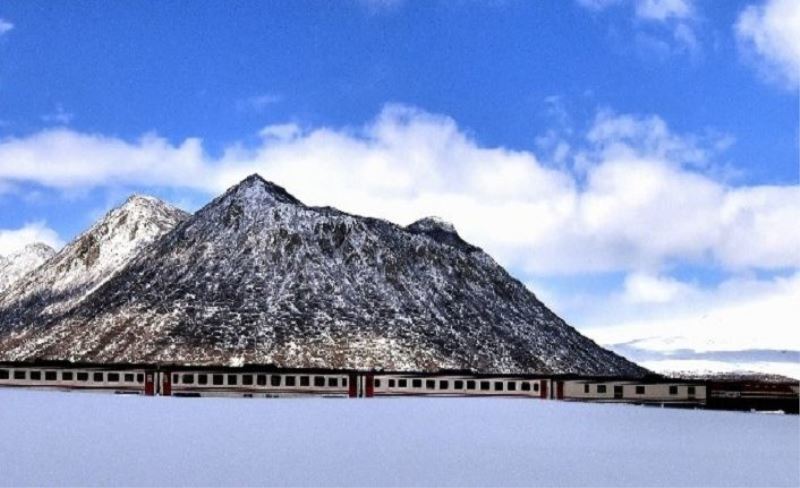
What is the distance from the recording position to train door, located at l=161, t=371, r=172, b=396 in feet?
355

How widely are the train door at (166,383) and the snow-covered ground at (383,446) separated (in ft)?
50.1

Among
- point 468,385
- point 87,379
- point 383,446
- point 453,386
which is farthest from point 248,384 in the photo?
point 383,446

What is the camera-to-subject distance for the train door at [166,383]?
355 ft

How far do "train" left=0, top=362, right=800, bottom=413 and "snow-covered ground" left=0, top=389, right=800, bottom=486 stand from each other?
48.7 ft

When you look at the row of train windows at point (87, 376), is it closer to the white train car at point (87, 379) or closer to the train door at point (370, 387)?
the white train car at point (87, 379)

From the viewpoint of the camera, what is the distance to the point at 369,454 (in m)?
51.2

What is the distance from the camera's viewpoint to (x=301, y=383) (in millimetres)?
109250

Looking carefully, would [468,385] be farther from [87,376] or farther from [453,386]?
[87,376]

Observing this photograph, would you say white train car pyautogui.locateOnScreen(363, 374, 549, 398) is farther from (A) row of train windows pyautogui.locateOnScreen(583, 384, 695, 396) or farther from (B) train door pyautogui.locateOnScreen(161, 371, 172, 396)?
(B) train door pyautogui.locateOnScreen(161, 371, 172, 396)

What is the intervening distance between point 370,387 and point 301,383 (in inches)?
273

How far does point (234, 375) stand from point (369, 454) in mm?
59818

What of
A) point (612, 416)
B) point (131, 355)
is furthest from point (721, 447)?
point (131, 355)

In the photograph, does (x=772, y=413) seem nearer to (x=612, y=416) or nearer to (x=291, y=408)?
(x=612, y=416)

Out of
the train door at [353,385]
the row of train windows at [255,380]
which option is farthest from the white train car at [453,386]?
the row of train windows at [255,380]
